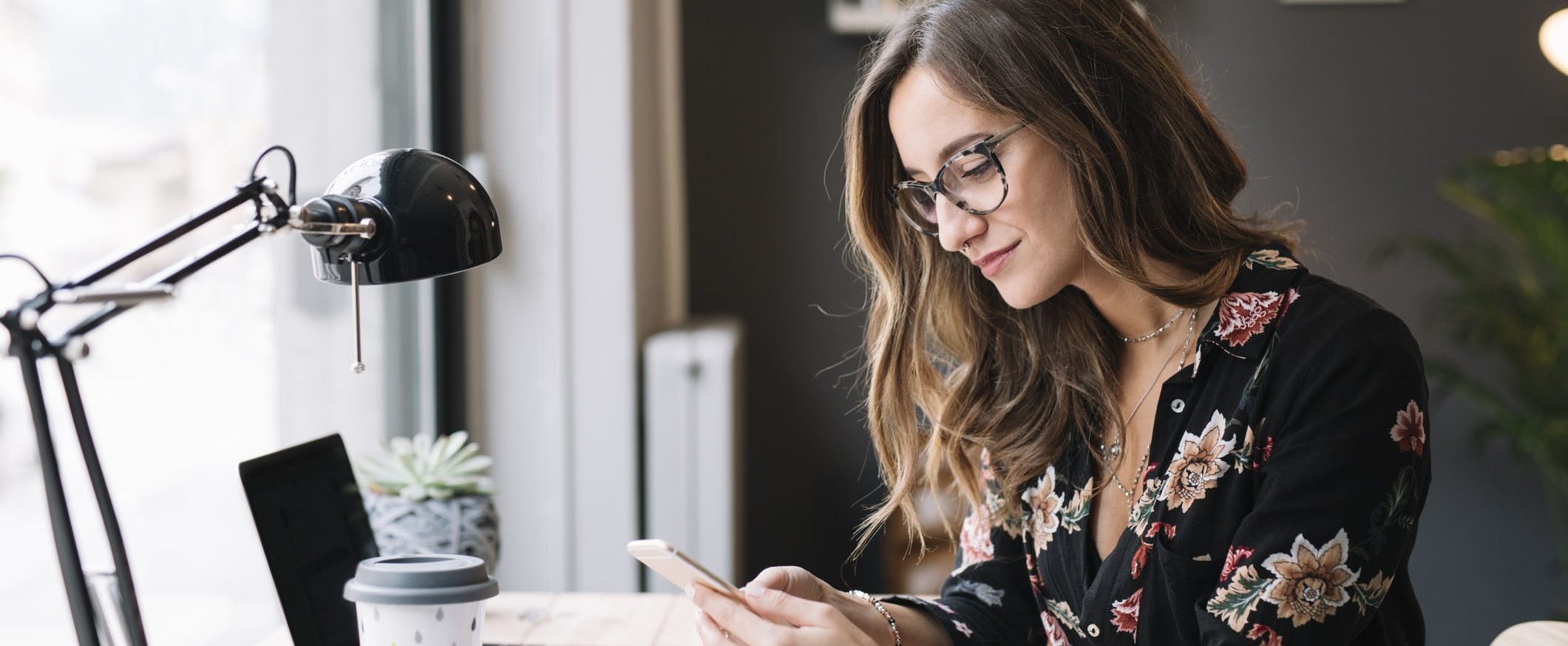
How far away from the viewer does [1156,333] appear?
143 centimetres

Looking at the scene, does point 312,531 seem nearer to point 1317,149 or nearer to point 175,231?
point 175,231

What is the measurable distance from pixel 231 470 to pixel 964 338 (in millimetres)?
952

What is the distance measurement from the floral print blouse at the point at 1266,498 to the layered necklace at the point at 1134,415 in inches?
0.9

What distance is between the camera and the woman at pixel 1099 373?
1.11m

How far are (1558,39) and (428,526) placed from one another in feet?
8.83

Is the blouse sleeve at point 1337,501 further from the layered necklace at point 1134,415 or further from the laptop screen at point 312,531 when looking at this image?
the laptop screen at point 312,531

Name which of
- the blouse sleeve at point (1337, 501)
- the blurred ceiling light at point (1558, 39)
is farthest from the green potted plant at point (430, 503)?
the blurred ceiling light at point (1558, 39)

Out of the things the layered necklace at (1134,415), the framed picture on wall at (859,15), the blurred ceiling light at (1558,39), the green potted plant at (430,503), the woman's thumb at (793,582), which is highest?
the framed picture on wall at (859,15)

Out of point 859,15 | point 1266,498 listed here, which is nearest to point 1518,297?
point 859,15

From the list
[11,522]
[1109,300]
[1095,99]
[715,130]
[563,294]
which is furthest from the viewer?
[715,130]

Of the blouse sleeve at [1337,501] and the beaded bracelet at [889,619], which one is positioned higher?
the blouse sleeve at [1337,501]

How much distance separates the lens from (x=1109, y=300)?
1.43 metres

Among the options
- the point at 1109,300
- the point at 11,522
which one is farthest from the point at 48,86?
the point at 1109,300

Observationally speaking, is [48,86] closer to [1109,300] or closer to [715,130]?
[1109,300]
